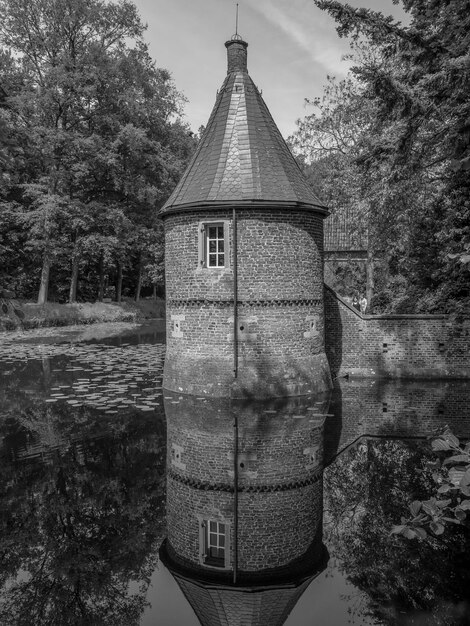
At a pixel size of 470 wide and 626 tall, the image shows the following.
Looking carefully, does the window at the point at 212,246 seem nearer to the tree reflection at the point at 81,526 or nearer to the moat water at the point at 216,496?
the moat water at the point at 216,496

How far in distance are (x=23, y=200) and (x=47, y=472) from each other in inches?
1134

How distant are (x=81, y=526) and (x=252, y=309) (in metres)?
7.40

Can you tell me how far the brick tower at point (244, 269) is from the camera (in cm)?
1274

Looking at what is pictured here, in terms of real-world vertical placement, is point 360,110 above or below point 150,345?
above

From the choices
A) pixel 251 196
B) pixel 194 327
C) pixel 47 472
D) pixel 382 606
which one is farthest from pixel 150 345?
pixel 382 606

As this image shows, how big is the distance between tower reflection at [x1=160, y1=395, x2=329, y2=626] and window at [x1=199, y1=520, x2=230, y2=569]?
1 cm

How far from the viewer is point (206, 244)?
1310cm

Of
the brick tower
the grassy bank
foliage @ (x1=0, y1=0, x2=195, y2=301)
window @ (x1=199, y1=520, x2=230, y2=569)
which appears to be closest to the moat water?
window @ (x1=199, y1=520, x2=230, y2=569)

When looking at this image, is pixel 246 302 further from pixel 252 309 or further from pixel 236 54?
pixel 236 54

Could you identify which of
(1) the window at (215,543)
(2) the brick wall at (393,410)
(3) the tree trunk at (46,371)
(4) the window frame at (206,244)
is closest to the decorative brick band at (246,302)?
(4) the window frame at (206,244)

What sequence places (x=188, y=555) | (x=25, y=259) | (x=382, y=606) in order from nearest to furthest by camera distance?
(x=382, y=606), (x=188, y=555), (x=25, y=259)

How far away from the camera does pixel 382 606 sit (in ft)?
15.7

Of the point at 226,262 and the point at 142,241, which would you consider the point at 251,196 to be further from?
the point at 142,241

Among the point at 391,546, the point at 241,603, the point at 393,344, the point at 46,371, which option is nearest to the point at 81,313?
the point at 46,371
